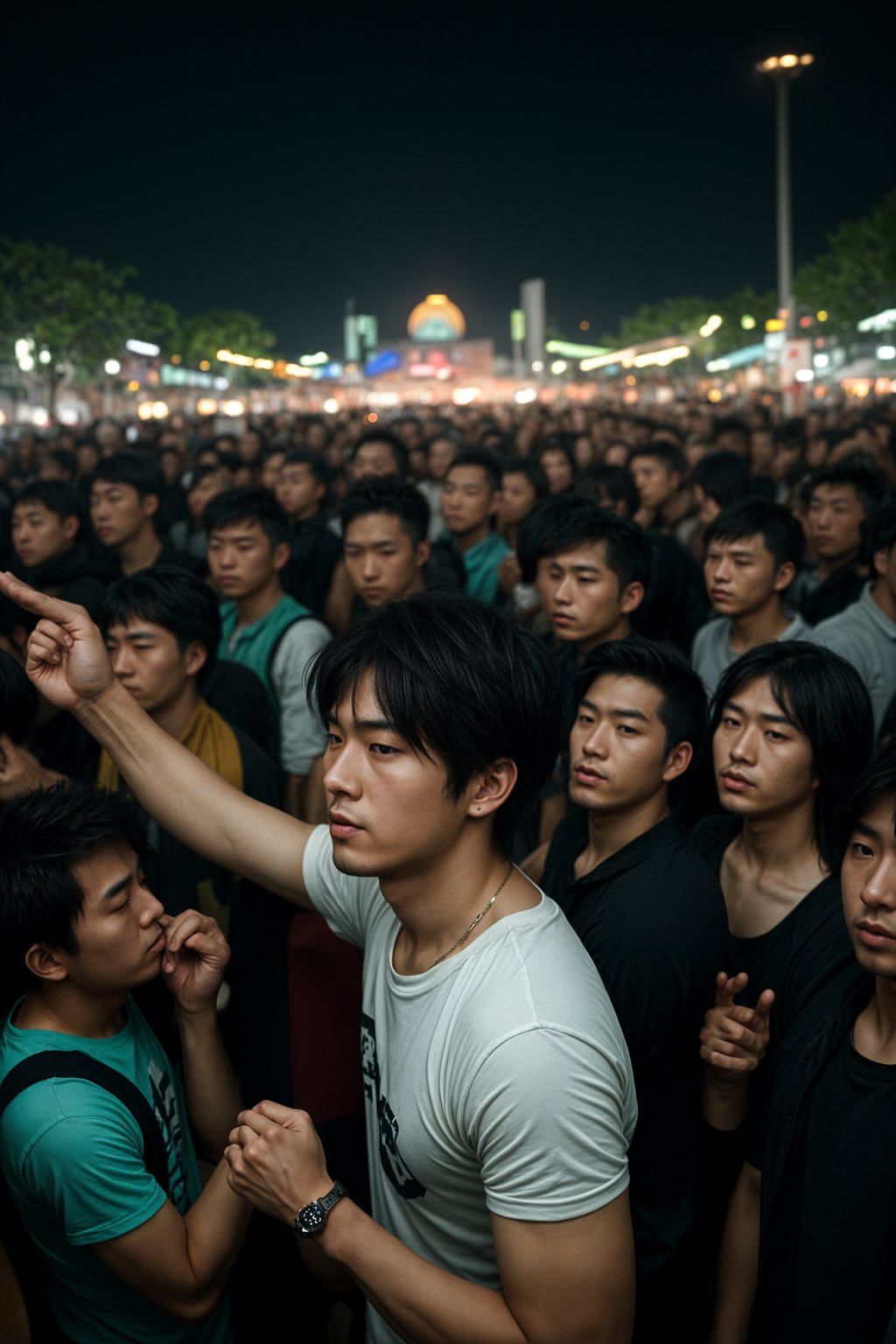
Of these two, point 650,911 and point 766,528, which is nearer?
point 650,911

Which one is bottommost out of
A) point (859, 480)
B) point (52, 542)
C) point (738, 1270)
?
point (738, 1270)

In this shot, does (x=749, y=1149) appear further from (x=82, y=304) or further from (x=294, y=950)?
(x=82, y=304)

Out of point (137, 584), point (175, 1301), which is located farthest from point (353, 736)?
point (137, 584)

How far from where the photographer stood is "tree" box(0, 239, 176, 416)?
3288cm

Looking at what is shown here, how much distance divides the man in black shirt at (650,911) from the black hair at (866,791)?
1.70ft

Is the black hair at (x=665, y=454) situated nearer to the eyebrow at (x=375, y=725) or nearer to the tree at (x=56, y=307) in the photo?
the eyebrow at (x=375, y=725)

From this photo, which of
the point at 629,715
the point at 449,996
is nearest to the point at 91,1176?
the point at 449,996

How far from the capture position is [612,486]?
21.8 feet

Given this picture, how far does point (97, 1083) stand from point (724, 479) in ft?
17.2

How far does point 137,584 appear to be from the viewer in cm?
374

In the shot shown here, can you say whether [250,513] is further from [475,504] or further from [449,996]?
[449,996]

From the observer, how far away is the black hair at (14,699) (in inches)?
126

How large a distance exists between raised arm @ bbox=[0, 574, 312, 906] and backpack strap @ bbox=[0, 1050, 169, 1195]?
498 millimetres

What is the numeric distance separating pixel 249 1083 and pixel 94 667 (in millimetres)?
1166
